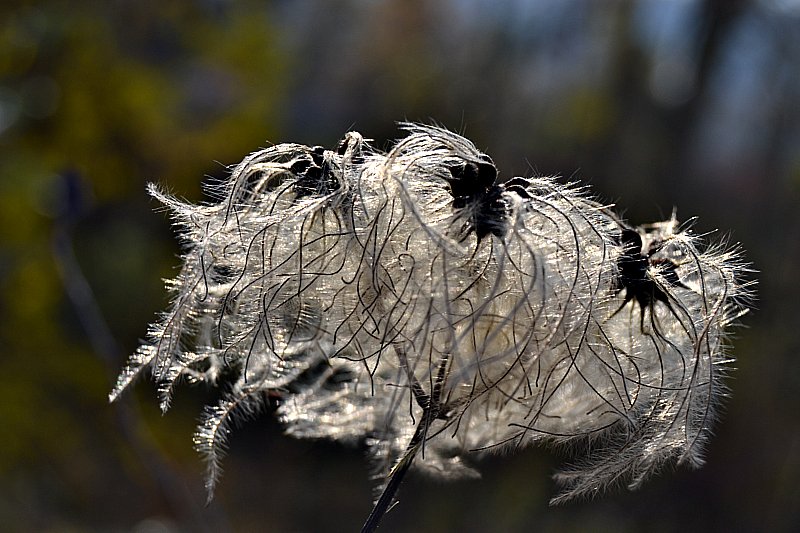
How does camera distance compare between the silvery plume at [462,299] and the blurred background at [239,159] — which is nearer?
the silvery plume at [462,299]

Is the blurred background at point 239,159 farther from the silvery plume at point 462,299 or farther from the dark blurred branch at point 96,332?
the silvery plume at point 462,299

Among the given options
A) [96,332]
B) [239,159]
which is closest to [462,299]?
[96,332]

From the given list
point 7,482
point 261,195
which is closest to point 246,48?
point 7,482

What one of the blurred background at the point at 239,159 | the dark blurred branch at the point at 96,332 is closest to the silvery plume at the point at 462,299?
the dark blurred branch at the point at 96,332

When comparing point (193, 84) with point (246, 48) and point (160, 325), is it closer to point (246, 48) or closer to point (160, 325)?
point (246, 48)

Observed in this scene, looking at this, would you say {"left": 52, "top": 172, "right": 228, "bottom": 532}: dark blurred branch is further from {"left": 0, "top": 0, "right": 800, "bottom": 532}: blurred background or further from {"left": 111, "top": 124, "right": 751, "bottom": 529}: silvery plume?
{"left": 0, "top": 0, "right": 800, "bottom": 532}: blurred background

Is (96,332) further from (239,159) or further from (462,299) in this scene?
(239,159)
